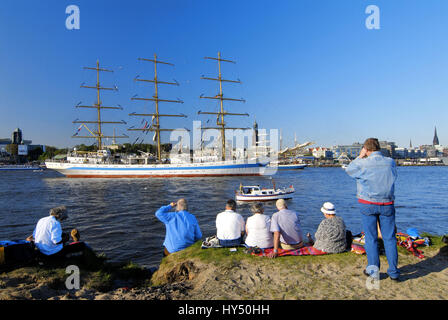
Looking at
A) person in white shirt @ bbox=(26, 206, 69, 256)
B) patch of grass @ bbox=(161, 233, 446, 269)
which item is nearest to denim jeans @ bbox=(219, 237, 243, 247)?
patch of grass @ bbox=(161, 233, 446, 269)

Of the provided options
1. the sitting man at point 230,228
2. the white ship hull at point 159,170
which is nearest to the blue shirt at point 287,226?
the sitting man at point 230,228

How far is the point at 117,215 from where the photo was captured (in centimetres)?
1552

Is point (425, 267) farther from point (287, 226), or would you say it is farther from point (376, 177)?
point (287, 226)

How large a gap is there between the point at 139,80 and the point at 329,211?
6202 cm

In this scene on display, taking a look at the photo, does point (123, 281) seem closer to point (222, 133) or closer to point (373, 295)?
point (373, 295)

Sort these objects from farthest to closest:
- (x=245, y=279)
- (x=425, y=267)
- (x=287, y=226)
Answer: (x=287, y=226) < (x=425, y=267) < (x=245, y=279)

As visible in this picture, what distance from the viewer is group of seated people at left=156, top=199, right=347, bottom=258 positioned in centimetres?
512

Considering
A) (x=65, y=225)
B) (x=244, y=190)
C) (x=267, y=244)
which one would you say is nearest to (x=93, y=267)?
(x=267, y=244)

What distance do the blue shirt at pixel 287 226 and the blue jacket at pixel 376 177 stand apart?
5.45 feet

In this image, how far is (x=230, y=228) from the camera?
5789 millimetres

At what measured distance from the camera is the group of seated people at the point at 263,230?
5121mm

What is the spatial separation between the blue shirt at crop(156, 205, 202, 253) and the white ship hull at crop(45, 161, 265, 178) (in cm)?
4805

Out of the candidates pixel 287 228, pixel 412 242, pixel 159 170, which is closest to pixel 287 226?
pixel 287 228

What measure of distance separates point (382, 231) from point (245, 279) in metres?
2.32
